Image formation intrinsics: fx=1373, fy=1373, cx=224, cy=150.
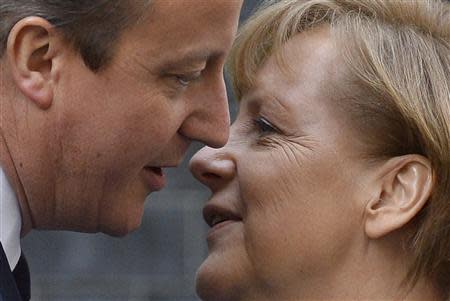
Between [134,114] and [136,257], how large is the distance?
2.72 meters

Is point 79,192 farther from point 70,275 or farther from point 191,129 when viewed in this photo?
point 70,275

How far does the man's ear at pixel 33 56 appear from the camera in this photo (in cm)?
250

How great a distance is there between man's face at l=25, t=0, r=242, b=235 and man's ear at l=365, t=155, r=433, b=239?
14.3 inches

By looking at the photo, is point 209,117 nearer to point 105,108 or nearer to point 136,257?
point 105,108

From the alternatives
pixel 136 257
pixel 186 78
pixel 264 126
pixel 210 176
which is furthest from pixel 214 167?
pixel 136 257

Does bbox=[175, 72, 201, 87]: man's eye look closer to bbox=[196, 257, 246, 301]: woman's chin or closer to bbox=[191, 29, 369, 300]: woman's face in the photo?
bbox=[191, 29, 369, 300]: woman's face

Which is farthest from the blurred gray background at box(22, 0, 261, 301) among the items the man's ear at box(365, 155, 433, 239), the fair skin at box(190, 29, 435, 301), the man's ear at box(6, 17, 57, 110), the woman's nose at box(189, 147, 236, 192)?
the man's ear at box(6, 17, 57, 110)

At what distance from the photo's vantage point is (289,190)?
115 inches

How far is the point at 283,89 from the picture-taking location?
2.99 meters

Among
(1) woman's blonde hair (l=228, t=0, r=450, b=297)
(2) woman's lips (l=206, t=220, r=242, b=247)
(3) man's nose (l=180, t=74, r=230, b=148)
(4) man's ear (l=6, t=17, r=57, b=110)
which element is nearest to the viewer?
(4) man's ear (l=6, t=17, r=57, b=110)

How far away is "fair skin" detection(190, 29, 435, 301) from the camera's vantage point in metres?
2.89

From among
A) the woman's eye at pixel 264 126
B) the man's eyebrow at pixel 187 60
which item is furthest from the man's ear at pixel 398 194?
the man's eyebrow at pixel 187 60

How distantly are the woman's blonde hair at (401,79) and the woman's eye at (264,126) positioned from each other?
0.09 m

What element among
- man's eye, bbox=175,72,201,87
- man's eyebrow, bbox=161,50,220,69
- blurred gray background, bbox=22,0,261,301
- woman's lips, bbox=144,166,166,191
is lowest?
blurred gray background, bbox=22,0,261,301
